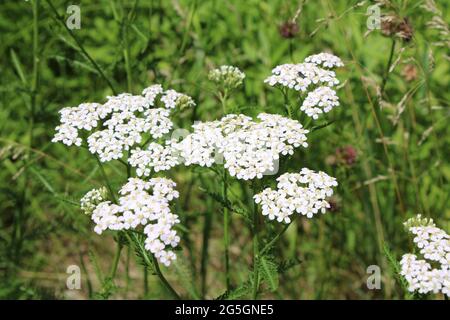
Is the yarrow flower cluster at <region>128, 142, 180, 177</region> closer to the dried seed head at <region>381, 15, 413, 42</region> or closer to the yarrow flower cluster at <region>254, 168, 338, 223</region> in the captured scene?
the yarrow flower cluster at <region>254, 168, 338, 223</region>

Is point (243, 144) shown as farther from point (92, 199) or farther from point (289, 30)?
point (289, 30)

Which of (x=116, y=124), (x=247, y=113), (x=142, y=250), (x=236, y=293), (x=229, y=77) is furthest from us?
(x=247, y=113)

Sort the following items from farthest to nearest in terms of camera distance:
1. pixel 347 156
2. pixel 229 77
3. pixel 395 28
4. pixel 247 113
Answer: pixel 247 113, pixel 347 156, pixel 395 28, pixel 229 77

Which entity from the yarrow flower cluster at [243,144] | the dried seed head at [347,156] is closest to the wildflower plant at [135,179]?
the yarrow flower cluster at [243,144]

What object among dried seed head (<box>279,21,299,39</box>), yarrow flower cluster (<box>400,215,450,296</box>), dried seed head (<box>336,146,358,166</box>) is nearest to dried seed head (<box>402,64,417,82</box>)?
dried seed head (<box>336,146,358,166</box>)

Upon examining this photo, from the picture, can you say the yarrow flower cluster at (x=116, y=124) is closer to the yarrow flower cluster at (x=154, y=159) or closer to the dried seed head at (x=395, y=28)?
the yarrow flower cluster at (x=154, y=159)

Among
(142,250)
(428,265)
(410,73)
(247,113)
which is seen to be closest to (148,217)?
(142,250)
